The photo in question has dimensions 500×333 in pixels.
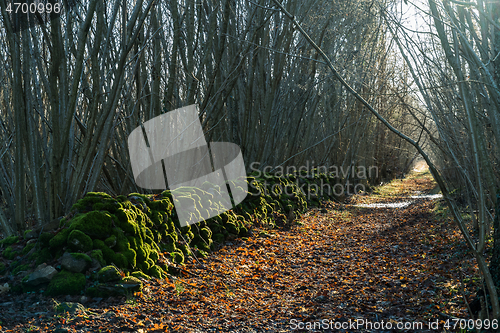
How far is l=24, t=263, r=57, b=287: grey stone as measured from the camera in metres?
2.81

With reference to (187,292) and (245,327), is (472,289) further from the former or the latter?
(187,292)

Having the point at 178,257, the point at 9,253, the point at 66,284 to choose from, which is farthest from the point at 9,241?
the point at 178,257

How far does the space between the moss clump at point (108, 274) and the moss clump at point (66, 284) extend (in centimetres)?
13

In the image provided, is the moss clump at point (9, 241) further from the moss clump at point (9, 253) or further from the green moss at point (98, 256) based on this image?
the green moss at point (98, 256)

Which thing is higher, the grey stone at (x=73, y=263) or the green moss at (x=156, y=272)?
the grey stone at (x=73, y=263)

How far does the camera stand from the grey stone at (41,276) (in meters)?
2.81

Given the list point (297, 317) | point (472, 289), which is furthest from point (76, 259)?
point (472, 289)

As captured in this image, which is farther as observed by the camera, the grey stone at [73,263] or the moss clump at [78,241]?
the moss clump at [78,241]

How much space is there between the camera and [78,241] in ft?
10.4

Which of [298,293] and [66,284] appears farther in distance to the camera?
[298,293]

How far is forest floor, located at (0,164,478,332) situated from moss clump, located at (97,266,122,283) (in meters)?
0.19

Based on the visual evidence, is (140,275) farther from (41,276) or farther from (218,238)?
(218,238)

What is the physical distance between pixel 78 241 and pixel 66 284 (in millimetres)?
443

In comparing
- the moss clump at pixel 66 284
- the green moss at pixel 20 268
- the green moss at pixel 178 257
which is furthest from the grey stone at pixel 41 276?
the green moss at pixel 178 257
